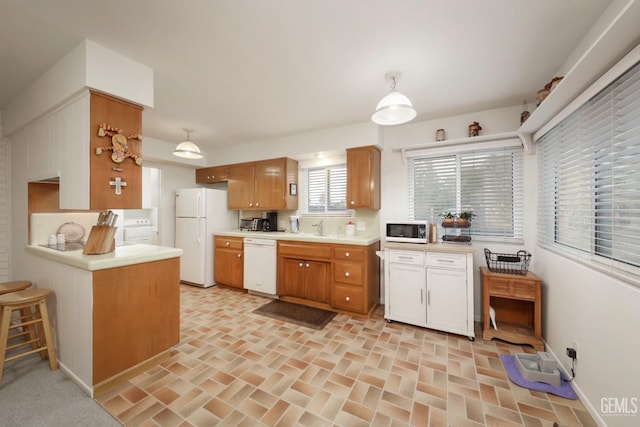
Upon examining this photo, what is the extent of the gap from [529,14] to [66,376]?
4.31 meters

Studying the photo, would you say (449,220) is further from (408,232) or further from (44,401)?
(44,401)

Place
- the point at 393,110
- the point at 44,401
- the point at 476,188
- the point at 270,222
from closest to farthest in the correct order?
the point at 44,401 < the point at 393,110 < the point at 476,188 < the point at 270,222

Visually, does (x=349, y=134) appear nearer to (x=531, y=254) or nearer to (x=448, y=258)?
(x=448, y=258)

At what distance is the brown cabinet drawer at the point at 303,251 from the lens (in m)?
3.41

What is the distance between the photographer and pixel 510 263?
9.01ft

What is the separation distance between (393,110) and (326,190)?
221cm

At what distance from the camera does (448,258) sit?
107 inches

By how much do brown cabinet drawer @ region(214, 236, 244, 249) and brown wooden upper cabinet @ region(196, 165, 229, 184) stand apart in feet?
3.98

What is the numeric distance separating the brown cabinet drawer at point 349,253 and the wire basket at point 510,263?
138 centimetres

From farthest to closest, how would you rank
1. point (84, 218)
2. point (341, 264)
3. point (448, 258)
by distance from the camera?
point (341, 264)
point (84, 218)
point (448, 258)

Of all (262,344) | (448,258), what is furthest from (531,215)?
(262,344)

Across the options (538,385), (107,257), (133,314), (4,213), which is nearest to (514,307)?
(538,385)

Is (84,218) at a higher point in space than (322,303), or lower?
higher

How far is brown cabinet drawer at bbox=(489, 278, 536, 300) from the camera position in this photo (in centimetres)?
243
